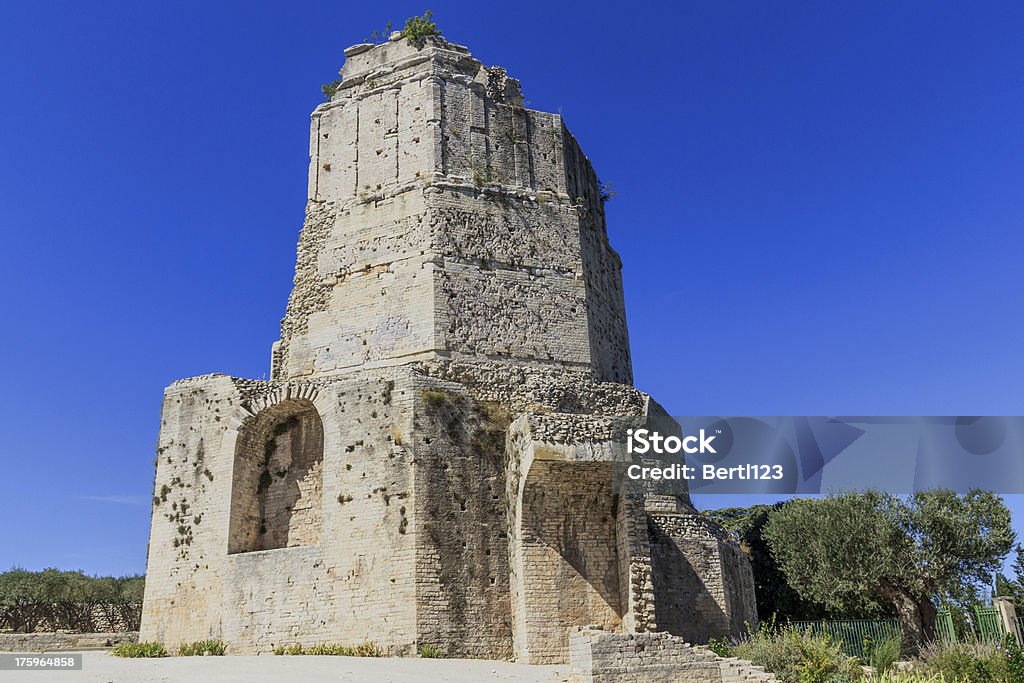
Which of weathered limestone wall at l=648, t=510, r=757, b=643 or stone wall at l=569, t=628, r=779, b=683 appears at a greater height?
weathered limestone wall at l=648, t=510, r=757, b=643

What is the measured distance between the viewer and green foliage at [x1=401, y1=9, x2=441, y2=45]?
73.6 feet

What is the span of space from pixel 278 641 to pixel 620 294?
12891 mm

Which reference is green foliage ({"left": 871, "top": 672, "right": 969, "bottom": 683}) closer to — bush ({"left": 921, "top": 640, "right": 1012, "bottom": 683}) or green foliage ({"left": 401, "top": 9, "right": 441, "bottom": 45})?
bush ({"left": 921, "top": 640, "right": 1012, "bottom": 683})

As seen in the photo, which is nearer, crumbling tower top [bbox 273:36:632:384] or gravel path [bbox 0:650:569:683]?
gravel path [bbox 0:650:569:683]

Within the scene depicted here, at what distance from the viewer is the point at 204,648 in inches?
621

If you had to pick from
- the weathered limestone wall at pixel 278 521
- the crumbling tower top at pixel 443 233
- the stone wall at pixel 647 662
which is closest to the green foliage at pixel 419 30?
the crumbling tower top at pixel 443 233

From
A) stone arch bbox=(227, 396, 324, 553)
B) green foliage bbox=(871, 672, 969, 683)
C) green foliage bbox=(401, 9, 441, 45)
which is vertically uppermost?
green foliage bbox=(401, 9, 441, 45)

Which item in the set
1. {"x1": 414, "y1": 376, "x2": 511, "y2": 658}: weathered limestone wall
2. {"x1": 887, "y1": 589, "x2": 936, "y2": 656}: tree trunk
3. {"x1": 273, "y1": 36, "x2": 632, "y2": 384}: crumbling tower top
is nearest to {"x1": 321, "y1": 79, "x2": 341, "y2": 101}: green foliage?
{"x1": 273, "y1": 36, "x2": 632, "y2": 384}: crumbling tower top

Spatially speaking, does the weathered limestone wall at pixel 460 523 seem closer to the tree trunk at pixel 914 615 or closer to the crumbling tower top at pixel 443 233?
the crumbling tower top at pixel 443 233

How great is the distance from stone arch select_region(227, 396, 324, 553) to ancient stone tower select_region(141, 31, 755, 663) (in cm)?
5

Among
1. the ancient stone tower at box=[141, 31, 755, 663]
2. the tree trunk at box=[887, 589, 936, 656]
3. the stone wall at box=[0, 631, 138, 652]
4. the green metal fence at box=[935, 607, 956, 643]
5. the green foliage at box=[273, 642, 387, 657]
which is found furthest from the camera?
the tree trunk at box=[887, 589, 936, 656]

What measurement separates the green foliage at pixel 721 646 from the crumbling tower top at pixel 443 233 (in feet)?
21.8

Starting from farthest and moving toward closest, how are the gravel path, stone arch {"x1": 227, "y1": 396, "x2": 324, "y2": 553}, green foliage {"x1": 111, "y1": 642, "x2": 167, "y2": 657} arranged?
stone arch {"x1": 227, "y1": 396, "x2": 324, "y2": 553}
green foliage {"x1": 111, "y1": 642, "x2": 167, "y2": 657}
the gravel path

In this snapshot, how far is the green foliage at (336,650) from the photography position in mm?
14641
